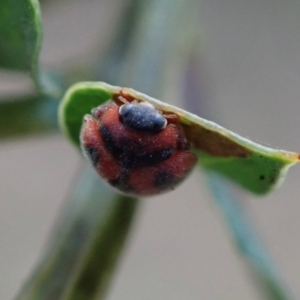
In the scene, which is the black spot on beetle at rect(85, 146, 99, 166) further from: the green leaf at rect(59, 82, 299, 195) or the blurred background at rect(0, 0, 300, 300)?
the blurred background at rect(0, 0, 300, 300)

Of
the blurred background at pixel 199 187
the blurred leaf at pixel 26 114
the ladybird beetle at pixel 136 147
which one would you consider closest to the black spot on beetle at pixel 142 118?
the ladybird beetle at pixel 136 147

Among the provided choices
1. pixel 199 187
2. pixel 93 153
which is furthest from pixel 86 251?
pixel 199 187

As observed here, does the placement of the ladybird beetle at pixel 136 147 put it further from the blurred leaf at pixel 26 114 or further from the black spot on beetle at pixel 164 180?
the blurred leaf at pixel 26 114

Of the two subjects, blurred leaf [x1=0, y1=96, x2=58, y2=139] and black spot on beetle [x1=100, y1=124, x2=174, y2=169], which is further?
blurred leaf [x1=0, y1=96, x2=58, y2=139]

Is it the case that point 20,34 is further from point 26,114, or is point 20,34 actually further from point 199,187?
point 199,187

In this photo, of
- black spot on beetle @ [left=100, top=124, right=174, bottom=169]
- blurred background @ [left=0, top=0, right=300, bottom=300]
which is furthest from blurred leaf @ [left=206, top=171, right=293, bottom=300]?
blurred background @ [left=0, top=0, right=300, bottom=300]

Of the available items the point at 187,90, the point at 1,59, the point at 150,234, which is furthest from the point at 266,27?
the point at 1,59

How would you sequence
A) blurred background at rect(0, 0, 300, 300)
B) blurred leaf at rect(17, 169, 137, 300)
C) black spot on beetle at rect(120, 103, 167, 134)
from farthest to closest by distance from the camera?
blurred background at rect(0, 0, 300, 300) → blurred leaf at rect(17, 169, 137, 300) → black spot on beetle at rect(120, 103, 167, 134)

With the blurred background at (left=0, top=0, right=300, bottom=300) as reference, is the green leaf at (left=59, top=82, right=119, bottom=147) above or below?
above
